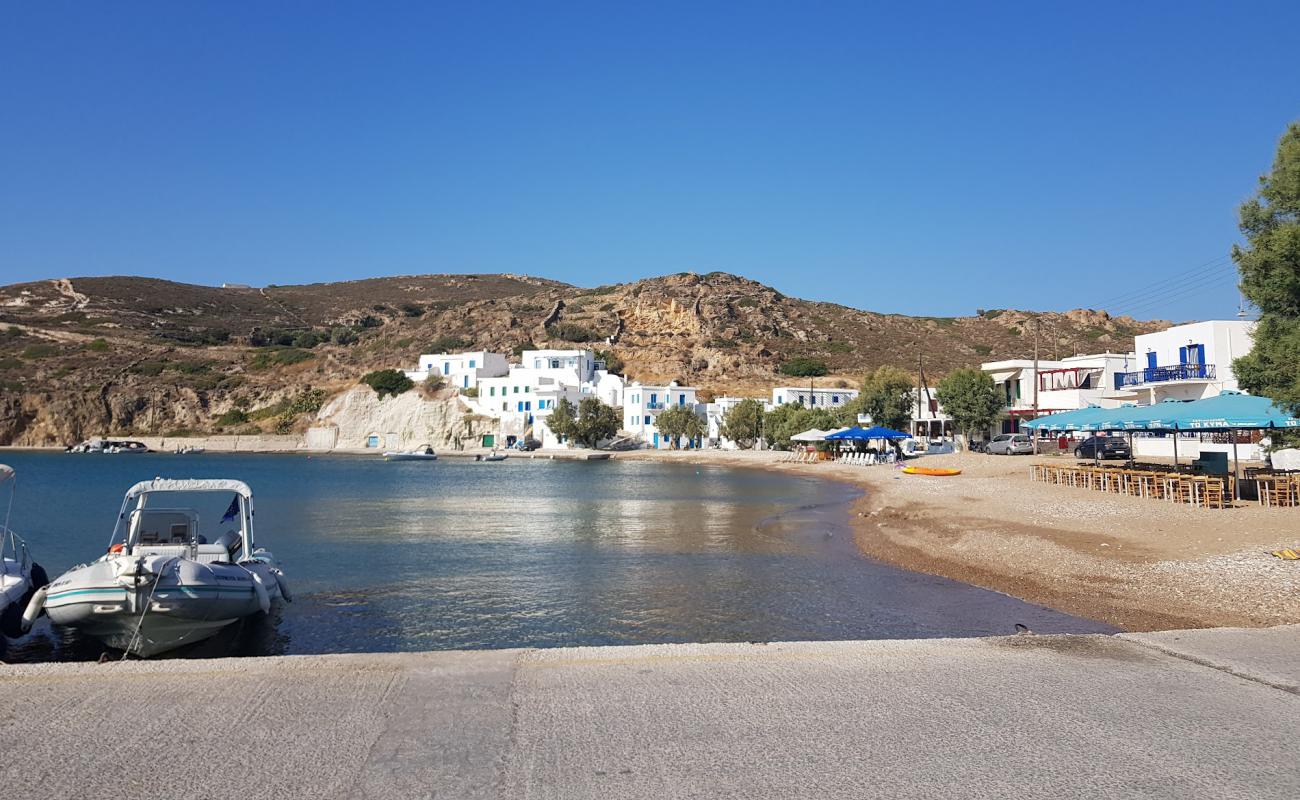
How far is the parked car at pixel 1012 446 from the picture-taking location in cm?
5572

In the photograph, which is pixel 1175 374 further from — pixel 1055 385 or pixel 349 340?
pixel 349 340

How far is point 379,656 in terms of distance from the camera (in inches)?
345

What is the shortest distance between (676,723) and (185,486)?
43.3 feet

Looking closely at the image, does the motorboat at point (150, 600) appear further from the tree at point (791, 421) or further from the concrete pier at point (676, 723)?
the tree at point (791, 421)

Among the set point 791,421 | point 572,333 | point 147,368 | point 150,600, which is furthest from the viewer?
point 572,333

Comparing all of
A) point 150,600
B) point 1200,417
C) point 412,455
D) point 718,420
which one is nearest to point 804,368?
point 718,420

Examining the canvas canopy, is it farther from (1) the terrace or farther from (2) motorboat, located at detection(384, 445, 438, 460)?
(2) motorboat, located at detection(384, 445, 438, 460)

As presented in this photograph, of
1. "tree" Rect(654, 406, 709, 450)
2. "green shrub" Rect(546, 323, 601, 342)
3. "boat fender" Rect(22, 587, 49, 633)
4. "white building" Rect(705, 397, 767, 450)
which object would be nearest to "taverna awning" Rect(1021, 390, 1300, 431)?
"boat fender" Rect(22, 587, 49, 633)

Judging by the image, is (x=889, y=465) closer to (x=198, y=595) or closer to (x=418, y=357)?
(x=198, y=595)

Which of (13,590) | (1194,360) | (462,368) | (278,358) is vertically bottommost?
(13,590)

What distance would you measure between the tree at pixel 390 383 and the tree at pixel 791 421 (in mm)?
47999

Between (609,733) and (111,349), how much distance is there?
13891cm

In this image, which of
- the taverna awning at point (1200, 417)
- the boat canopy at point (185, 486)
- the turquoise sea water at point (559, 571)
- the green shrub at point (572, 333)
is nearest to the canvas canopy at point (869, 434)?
the turquoise sea water at point (559, 571)

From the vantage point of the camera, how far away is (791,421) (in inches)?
3216
